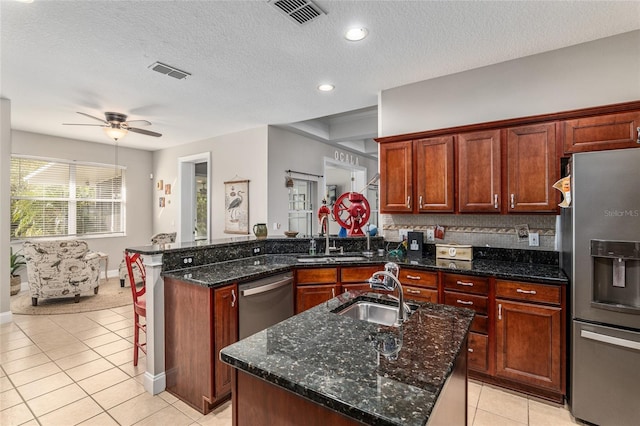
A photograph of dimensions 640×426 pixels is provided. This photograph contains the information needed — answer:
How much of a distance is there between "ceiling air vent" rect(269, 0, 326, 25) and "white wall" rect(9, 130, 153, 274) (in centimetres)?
592

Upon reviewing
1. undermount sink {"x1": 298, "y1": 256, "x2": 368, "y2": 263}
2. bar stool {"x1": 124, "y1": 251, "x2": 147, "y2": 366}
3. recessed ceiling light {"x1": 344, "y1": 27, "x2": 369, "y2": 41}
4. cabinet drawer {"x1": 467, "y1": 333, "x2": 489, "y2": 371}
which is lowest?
cabinet drawer {"x1": 467, "y1": 333, "x2": 489, "y2": 371}

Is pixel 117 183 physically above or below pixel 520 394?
above

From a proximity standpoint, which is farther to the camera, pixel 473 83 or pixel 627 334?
pixel 473 83

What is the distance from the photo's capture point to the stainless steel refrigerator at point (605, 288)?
1.94 meters

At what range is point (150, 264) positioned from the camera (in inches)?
96.3

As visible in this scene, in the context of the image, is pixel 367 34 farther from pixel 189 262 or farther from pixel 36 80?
pixel 36 80

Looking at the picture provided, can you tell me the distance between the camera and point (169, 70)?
3096 millimetres

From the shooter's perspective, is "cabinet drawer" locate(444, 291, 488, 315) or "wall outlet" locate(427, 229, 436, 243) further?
"wall outlet" locate(427, 229, 436, 243)

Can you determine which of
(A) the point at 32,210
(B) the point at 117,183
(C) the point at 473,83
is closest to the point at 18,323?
(A) the point at 32,210

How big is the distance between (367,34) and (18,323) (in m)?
5.27

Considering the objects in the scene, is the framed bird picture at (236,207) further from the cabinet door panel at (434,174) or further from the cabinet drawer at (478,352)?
the cabinet drawer at (478,352)

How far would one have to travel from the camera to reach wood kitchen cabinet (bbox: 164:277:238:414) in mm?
2213

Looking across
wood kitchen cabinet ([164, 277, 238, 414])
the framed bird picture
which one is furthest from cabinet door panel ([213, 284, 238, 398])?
the framed bird picture

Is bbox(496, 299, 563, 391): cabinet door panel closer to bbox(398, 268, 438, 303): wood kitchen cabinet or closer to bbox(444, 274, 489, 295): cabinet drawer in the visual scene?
bbox(444, 274, 489, 295): cabinet drawer
